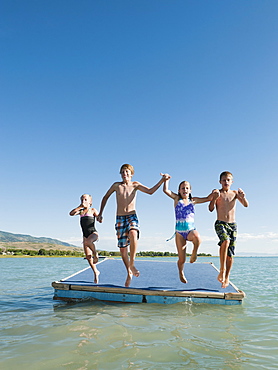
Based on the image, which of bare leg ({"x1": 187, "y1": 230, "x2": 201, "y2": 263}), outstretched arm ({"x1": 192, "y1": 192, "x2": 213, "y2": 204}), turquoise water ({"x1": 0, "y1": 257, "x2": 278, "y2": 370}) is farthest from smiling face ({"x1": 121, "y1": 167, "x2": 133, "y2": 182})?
turquoise water ({"x1": 0, "y1": 257, "x2": 278, "y2": 370})

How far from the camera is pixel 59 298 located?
6762mm

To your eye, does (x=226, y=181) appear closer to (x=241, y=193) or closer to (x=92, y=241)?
(x=241, y=193)

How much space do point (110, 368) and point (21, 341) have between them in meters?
1.57

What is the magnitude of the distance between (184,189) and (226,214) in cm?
99

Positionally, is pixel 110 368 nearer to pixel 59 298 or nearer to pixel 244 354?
pixel 244 354

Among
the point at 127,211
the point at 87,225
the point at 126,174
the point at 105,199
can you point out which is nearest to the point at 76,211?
the point at 87,225

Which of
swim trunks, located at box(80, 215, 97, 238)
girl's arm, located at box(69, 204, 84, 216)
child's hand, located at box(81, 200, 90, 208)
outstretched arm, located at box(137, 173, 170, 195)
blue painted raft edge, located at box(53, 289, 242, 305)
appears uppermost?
outstretched arm, located at box(137, 173, 170, 195)

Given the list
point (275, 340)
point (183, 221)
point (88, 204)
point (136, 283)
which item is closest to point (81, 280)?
point (136, 283)

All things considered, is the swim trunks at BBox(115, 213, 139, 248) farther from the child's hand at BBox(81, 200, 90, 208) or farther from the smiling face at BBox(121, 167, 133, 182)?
the child's hand at BBox(81, 200, 90, 208)

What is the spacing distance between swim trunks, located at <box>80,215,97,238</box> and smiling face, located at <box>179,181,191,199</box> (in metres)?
2.07

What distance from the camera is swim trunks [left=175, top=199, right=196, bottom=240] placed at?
596 centimetres

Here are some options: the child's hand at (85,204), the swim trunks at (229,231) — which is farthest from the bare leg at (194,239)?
the child's hand at (85,204)

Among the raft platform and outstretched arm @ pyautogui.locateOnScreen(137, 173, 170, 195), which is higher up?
outstretched arm @ pyautogui.locateOnScreen(137, 173, 170, 195)

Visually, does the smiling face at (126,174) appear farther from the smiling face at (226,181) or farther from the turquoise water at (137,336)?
the turquoise water at (137,336)
